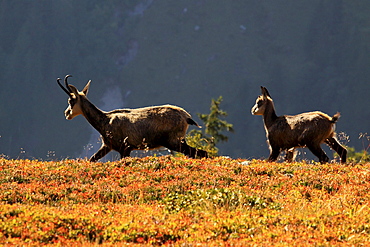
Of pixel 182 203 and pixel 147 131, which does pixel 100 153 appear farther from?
pixel 182 203

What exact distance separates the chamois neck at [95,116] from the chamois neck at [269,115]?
566 centimetres

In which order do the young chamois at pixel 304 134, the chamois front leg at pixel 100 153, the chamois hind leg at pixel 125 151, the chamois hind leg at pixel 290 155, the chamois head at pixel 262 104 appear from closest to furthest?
the chamois front leg at pixel 100 153, the chamois hind leg at pixel 125 151, the young chamois at pixel 304 134, the chamois hind leg at pixel 290 155, the chamois head at pixel 262 104

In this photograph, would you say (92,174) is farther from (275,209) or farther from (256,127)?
(256,127)

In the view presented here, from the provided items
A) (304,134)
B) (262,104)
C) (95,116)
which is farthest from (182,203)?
(262,104)

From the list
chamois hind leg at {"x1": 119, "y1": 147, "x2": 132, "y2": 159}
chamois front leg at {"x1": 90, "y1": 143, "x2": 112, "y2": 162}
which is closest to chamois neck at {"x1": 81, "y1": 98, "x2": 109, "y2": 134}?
chamois front leg at {"x1": 90, "y1": 143, "x2": 112, "y2": 162}

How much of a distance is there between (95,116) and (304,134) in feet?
22.1

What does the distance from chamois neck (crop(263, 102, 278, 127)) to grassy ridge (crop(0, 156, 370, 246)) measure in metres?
4.99

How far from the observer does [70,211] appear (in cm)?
920

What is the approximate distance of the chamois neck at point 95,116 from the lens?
17828 millimetres

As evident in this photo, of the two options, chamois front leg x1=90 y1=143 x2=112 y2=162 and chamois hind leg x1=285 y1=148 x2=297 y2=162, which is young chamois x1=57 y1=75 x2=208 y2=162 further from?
chamois hind leg x1=285 y1=148 x2=297 y2=162

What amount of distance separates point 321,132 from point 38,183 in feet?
30.6

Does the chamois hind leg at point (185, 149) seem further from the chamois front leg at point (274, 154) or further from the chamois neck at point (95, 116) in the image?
the chamois front leg at point (274, 154)

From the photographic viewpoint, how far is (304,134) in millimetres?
17484

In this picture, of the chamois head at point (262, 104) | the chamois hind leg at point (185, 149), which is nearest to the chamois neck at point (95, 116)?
the chamois hind leg at point (185, 149)
